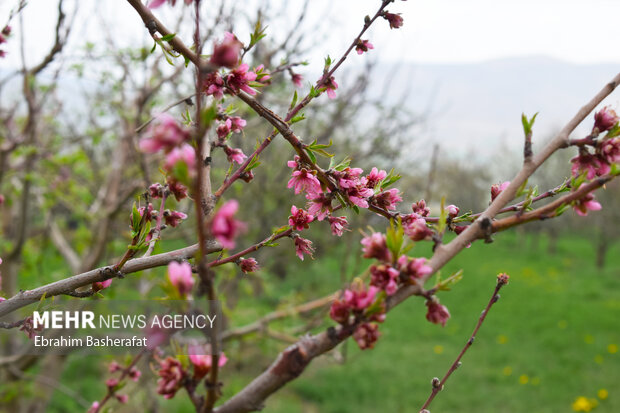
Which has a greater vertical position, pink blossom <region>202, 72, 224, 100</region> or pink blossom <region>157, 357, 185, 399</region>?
pink blossom <region>202, 72, 224, 100</region>

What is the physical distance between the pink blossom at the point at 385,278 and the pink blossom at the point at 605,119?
57 centimetres

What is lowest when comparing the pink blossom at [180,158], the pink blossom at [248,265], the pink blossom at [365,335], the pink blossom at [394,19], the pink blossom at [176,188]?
the pink blossom at [365,335]

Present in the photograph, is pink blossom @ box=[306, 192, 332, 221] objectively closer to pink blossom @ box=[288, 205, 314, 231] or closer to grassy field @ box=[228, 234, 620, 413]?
pink blossom @ box=[288, 205, 314, 231]

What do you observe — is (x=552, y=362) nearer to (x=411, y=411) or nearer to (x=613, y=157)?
(x=411, y=411)

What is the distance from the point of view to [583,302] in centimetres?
1046

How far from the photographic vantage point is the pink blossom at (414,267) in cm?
73

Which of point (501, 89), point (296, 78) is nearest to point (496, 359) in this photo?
point (296, 78)

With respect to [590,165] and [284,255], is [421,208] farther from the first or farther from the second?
[284,255]

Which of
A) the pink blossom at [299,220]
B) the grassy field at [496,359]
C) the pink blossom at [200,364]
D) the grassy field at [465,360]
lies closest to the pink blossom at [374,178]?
the pink blossom at [299,220]

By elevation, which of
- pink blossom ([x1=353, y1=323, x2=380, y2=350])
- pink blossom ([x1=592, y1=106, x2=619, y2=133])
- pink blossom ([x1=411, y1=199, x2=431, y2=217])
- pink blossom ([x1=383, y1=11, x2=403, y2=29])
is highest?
pink blossom ([x1=383, y1=11, x2=403, y2=29])

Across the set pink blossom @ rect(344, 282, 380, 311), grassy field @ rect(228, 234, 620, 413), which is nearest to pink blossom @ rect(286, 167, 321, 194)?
pink blossom @ rect(344, 282, 380, 311)

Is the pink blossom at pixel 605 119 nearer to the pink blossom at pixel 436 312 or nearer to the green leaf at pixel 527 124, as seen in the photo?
the green leaf at pixel 527 124

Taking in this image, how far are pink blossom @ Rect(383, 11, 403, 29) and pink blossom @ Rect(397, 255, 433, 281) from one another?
0.87 meters

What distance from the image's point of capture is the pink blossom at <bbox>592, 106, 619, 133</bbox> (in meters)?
0.99
